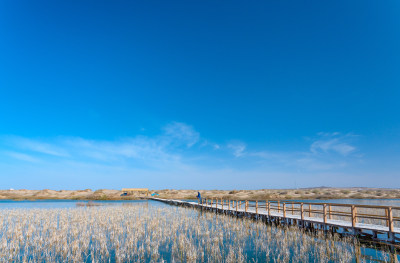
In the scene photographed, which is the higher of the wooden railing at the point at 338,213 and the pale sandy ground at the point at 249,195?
the wooden railing at the point at 338,213

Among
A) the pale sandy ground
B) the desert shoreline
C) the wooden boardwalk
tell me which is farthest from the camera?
the pale sandy ground

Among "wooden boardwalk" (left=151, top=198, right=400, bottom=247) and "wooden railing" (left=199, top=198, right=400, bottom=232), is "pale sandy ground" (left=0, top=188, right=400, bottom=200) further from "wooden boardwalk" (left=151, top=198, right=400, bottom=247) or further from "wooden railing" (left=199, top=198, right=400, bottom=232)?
"wooden boardwalk" (left=151, top=198, right=400, bottom=247)

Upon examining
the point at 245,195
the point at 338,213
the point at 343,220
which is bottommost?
the point at 245,195

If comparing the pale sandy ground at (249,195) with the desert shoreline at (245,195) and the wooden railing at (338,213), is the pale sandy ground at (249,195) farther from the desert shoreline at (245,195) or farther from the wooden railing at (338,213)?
the wooden railing at (338,213)

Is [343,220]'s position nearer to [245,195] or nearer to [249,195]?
[249,195]

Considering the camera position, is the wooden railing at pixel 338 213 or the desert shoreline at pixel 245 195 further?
the desert shoreline at pixel 245 195

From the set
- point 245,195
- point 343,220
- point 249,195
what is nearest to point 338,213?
point 343,220

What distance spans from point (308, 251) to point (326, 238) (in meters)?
3.42

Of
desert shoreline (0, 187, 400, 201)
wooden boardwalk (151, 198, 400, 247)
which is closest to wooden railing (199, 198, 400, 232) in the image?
wooden boardwalk (151, 198, 400, 247)

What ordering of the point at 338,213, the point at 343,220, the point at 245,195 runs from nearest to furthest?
1. the point at 343,220
2. the point at 338,213
3. the point at 245,195

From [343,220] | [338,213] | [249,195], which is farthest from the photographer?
[249,195]

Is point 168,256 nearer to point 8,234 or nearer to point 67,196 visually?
point 8,234

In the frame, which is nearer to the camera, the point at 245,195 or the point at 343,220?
the point at 343,220

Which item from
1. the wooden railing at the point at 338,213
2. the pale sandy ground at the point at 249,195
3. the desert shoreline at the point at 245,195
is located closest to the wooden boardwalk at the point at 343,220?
the wooden railing at the point at 338,213
